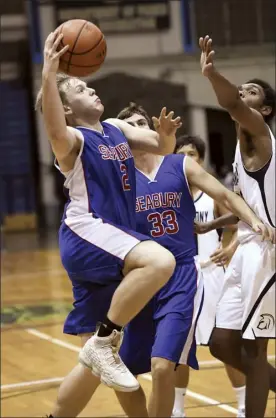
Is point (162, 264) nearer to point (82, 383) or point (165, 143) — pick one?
point (165, 143)

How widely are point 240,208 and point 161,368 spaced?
91 centimetres

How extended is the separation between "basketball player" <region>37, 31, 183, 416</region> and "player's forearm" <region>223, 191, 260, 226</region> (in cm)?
49

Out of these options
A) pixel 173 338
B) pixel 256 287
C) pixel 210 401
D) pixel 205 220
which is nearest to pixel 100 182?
pixel 173 338

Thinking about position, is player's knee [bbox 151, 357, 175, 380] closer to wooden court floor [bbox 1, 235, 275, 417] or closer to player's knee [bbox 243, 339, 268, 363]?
player's knee [bbox 243, 339, 268, 363]

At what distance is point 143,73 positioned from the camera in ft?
55.6

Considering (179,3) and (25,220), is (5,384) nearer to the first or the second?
(179,3)

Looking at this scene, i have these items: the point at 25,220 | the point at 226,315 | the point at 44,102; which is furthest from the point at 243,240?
the point at 25,220

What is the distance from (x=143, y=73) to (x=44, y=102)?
1344 cm

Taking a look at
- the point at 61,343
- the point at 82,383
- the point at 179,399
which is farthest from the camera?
the point at 61,343

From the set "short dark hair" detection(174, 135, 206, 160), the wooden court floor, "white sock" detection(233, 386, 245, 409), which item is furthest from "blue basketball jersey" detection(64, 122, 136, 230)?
the wooden court floor

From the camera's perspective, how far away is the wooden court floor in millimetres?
6082

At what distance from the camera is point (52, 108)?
3.70m

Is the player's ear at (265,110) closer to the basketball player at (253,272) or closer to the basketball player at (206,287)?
the basketball player at (253,272)

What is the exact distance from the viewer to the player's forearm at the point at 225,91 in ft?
13.6
